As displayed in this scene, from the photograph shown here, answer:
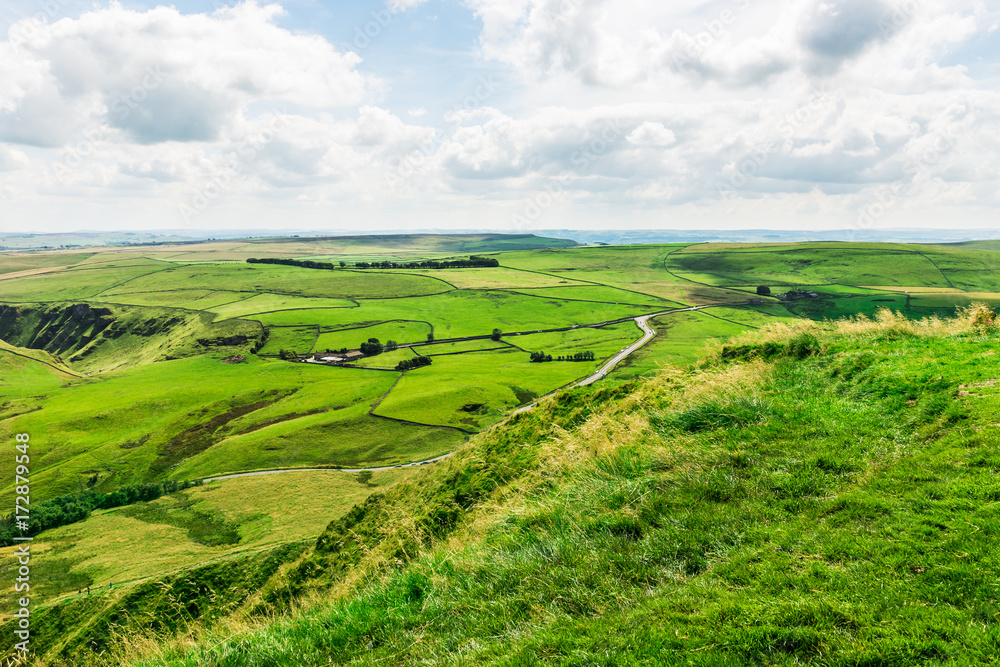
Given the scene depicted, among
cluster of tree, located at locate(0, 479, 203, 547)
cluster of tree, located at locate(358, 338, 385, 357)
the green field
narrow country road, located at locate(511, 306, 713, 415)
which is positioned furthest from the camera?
cluster of tree, located at locate(358, 338, 385, 357)

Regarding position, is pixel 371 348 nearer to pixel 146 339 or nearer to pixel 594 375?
pixel 594 375

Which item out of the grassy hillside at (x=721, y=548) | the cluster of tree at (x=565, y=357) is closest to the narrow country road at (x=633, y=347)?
the cluster of tree at (x=565, y=357)

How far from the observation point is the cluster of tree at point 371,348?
→ 152 metres

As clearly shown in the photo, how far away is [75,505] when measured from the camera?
68938 mm

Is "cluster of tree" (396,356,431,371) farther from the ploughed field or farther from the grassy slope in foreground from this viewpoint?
the grassy slope in foreground

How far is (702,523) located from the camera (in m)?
7.75

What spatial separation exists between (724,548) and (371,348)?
15319 cm

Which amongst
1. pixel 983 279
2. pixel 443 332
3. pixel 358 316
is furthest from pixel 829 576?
pixel 983 279

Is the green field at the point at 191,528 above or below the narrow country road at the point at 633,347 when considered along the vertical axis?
below

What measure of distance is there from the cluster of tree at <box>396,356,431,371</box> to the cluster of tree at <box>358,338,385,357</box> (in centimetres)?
1589

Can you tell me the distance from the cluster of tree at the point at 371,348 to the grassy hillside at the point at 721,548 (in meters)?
143

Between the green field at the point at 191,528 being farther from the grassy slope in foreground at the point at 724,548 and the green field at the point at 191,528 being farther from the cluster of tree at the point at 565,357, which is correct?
the cluster of tree at the point at 565,357

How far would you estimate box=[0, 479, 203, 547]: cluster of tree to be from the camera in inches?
2438

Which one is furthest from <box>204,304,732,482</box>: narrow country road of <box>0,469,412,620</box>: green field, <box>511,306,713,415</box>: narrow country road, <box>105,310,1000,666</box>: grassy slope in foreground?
<box>105,310,1000,666</box>: grassy slope in foreground
